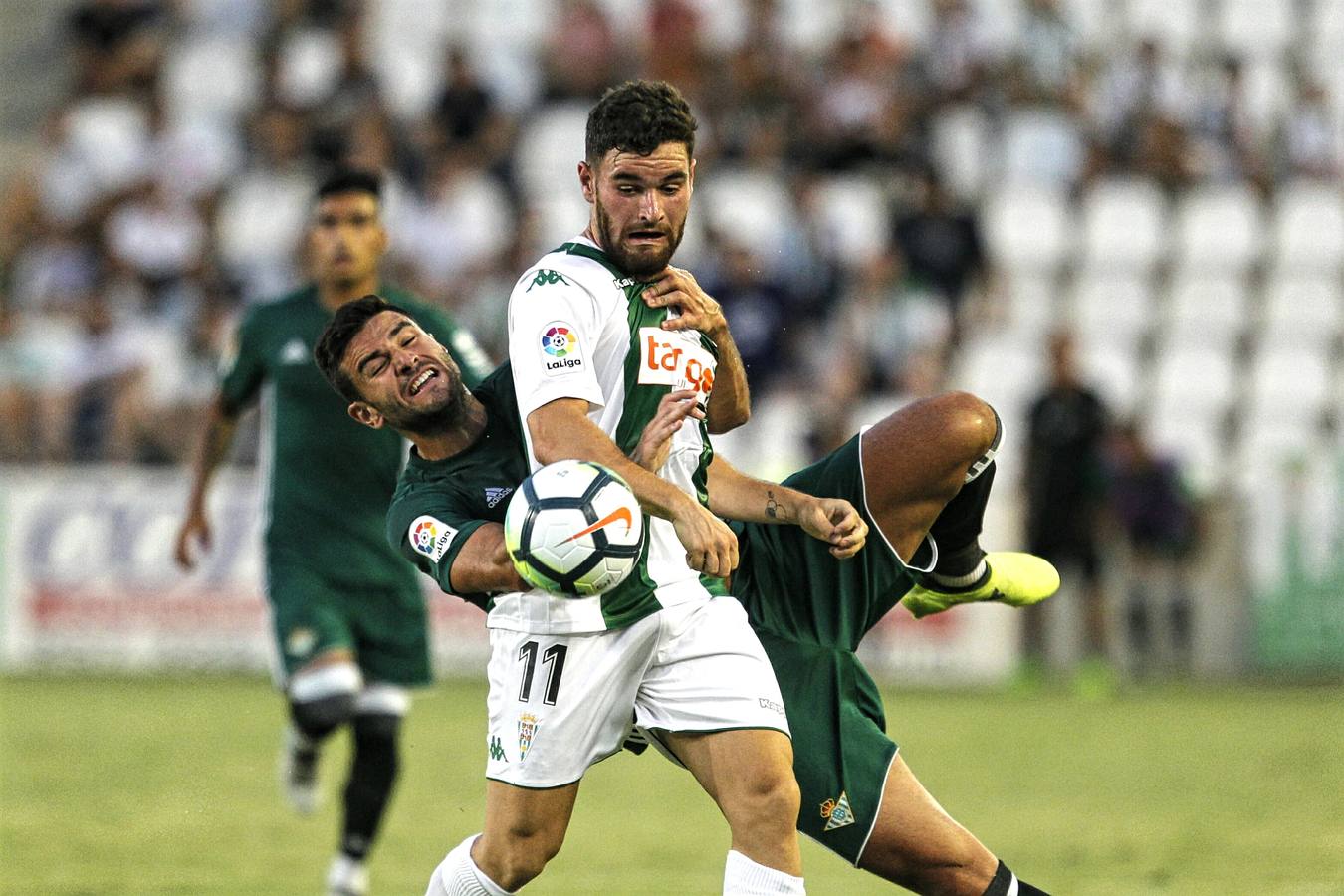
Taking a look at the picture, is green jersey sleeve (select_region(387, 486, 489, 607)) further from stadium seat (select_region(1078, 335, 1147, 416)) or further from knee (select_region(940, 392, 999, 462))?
stadium seat (select_region(1078, 335, 1147, 416))

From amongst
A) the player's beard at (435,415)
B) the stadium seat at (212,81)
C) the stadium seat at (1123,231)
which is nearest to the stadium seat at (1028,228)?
the stadium seat at (1123,231)

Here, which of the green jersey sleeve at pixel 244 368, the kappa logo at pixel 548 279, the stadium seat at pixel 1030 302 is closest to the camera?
the kappa logo at pixel 548 279

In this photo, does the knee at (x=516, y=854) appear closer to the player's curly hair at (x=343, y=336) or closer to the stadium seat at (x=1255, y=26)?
the player's curly hair at (x=343, y=336)

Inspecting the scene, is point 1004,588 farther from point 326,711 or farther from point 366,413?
point 326,711

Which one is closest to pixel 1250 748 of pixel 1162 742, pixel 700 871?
pixel 1162 742

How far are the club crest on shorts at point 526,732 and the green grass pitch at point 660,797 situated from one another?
9.15ft

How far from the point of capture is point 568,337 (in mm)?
5176

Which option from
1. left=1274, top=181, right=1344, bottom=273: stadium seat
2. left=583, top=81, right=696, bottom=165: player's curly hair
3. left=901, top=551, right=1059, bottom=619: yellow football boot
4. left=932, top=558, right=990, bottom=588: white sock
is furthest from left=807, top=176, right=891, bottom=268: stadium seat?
left=583, top=81, right=696, bottom=165: player's curly hair

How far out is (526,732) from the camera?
17.5 ft

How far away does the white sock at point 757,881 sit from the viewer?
5.05 meters

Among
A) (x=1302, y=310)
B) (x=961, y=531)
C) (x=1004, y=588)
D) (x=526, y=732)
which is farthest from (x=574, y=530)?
(x=1302, y=310)

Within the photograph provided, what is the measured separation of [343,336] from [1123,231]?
14.0 metres

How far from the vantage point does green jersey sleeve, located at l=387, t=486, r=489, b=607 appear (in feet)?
17.0

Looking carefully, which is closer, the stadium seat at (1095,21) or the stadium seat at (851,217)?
the stadium seat at (851,217)
